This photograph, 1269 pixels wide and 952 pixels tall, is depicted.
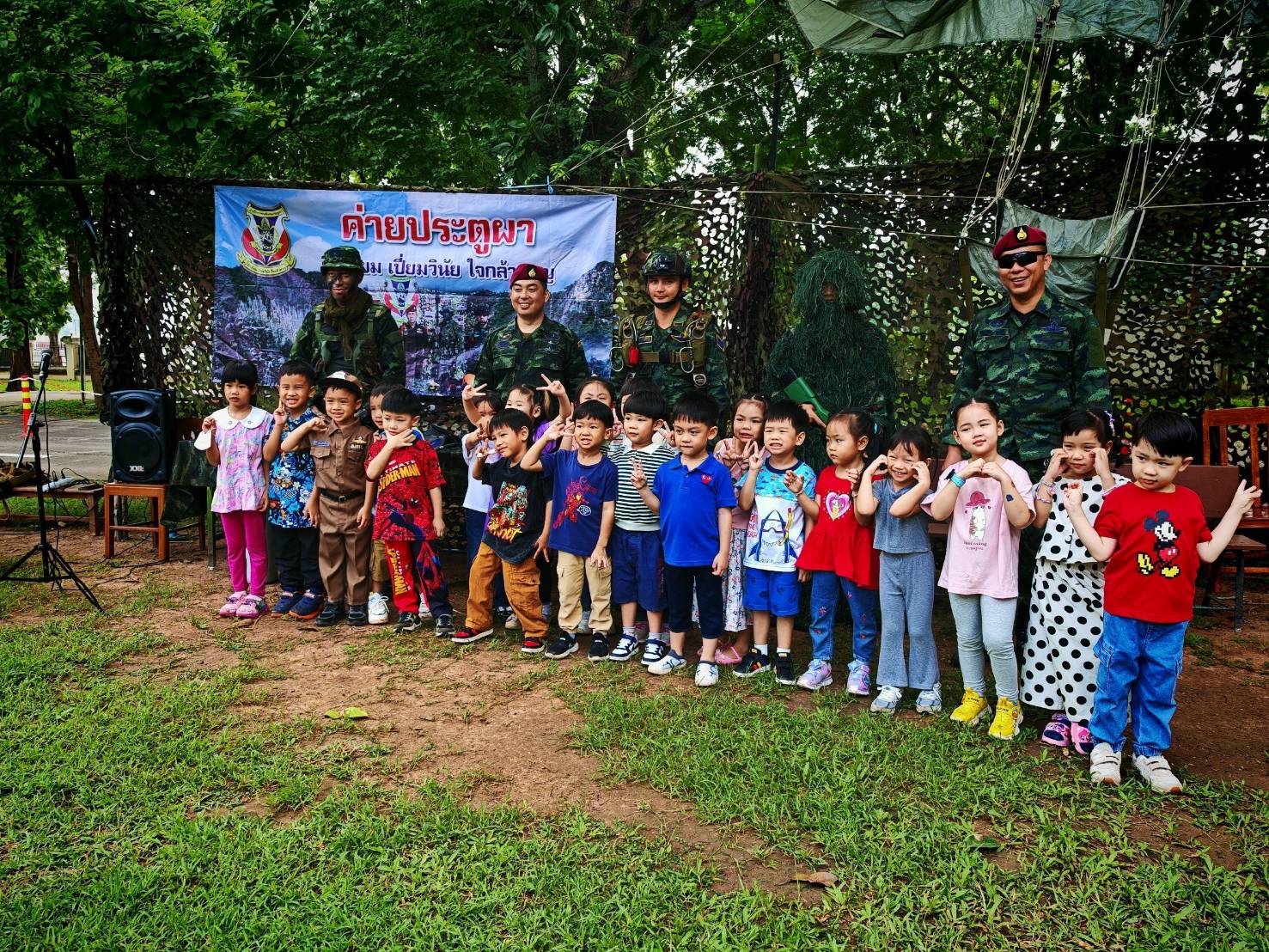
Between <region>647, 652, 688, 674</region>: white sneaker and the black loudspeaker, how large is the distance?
14.3 ft

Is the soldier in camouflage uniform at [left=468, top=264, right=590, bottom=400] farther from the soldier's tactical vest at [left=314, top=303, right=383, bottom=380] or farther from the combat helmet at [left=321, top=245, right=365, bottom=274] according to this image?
the combat helmet at [left=321, top=245, right=365, bottom=274]

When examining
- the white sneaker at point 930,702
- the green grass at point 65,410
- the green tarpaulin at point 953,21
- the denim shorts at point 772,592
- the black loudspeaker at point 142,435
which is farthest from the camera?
the green grass at point 65,410

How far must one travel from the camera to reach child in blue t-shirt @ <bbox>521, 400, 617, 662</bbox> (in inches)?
195

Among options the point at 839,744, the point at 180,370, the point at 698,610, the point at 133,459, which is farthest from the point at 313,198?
the point at 839,744

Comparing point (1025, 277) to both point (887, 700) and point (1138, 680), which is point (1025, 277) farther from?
point (887, 700)

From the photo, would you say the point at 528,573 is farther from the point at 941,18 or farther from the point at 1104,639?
the point at 941,18

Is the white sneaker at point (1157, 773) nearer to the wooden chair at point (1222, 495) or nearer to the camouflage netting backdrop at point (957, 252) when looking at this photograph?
the wooden chair at point (1222, 495)

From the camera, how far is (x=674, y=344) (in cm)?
548

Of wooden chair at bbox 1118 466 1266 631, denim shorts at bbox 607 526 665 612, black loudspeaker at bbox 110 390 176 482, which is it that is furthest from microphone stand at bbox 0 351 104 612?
wooden chair at bbox 1118 466 1266 631

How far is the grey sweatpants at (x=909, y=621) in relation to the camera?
166 inches

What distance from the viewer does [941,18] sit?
20.9 ft

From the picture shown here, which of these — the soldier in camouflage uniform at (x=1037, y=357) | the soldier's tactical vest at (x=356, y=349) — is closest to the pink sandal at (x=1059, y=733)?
the soldier in camouflage uniform at (x=1037, y=357)

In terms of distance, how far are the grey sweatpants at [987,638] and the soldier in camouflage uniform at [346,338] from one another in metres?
3.87

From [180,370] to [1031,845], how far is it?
694 cm
